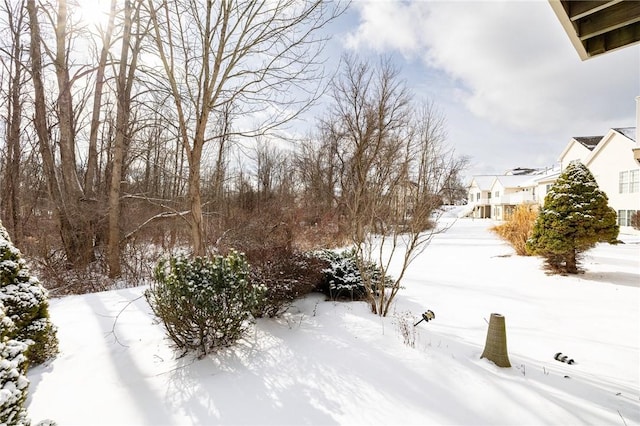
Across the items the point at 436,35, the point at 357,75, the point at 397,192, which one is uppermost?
the point at 357,75

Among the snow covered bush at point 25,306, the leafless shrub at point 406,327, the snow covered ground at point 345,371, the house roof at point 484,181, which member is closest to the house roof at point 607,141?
the snow covered ground at point 345,371

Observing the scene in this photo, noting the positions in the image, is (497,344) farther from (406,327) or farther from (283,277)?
(283,277)

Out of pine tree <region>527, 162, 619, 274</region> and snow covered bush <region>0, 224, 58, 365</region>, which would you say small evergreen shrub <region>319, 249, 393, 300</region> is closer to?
snow covered bush <region>0, 224, 58, 365</region>

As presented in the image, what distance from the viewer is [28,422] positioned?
1.74 m

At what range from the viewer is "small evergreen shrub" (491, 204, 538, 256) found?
1070 centimetres

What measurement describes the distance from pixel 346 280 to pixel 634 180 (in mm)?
21869

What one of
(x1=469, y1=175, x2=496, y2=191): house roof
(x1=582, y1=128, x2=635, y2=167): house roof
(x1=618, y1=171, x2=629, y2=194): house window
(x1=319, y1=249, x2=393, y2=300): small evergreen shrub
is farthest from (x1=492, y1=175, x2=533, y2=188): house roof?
(x1=319, y1=249, x2=393, y2=300): small evergreen shrub

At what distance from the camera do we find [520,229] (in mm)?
10922

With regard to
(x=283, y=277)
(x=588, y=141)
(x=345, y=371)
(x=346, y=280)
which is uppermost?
(x=588, y=141)

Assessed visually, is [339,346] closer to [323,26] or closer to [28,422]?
[28,422]

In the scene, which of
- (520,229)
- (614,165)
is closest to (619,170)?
(614,165)

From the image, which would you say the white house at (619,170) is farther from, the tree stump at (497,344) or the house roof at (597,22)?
the tree stump at (497,344)

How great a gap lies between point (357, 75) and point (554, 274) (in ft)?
39.6

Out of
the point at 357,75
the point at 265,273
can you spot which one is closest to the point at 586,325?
the point at 265,273
